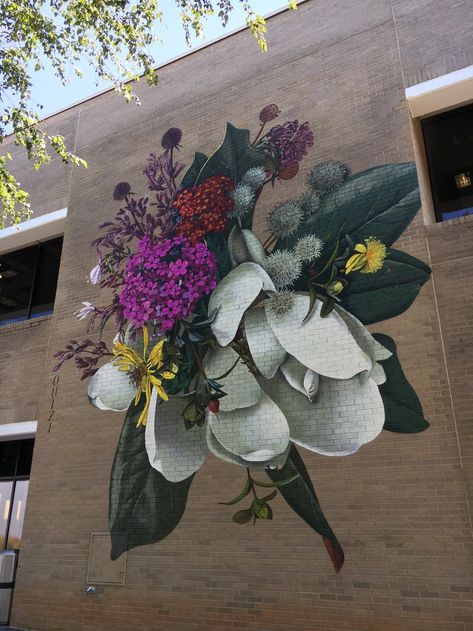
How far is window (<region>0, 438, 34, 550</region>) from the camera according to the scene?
35.1 ft

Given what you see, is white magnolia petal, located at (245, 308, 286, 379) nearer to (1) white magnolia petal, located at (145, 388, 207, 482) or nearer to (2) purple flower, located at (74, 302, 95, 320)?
(1) white magnolia petal, located at (145, 388, 207, 482)

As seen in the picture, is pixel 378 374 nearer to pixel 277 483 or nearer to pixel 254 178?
pixel 277 483

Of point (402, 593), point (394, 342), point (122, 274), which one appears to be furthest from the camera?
point (122, 274)

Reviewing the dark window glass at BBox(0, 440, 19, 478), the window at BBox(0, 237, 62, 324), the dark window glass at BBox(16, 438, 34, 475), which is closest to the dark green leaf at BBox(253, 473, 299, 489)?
the dark window glass at BBox(16, 438, 34, 475)

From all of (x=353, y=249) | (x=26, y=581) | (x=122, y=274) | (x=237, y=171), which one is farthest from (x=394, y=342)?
(x=26, y=581)

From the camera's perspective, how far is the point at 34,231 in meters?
12.5

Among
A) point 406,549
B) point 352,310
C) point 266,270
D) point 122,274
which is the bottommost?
point 406,549

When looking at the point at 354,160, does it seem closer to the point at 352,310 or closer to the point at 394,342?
the point at 352,310

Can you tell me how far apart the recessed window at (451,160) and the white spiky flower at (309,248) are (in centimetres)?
184

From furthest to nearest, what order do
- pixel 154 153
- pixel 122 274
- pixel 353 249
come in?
1. pixel 154 153
2. pixel 122 274
3. pixel 353 249

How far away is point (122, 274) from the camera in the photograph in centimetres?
1024

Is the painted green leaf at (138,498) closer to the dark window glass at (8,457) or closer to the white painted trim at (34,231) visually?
the dark window glass at (8,457)

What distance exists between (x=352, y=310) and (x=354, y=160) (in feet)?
8.06

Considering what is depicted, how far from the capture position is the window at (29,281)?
40.3 ft
